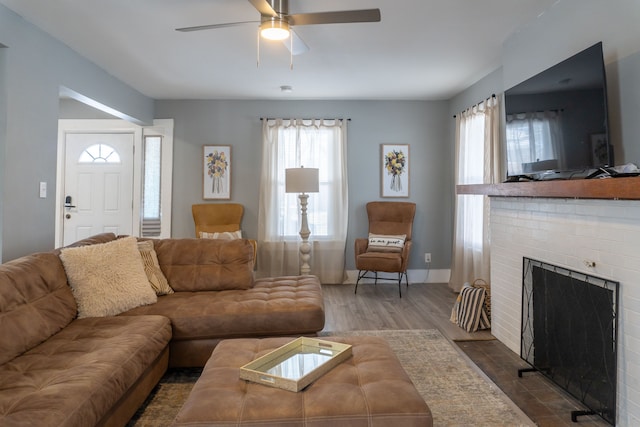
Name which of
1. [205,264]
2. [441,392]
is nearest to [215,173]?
[205,264]

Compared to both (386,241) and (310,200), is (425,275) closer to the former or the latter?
(386,241)

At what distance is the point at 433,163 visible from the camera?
5191mm

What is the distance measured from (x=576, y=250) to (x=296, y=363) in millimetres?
1716

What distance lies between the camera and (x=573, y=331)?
2.16m

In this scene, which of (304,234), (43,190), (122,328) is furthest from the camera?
(304,234)

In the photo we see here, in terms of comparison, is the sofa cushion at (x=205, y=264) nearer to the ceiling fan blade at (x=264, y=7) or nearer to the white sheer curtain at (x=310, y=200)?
the ceiling fan blade at (x=264, y=7)

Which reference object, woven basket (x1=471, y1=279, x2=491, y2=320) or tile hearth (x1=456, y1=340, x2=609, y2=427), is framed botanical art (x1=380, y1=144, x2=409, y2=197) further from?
tile hearth (x1=456, y1=340, x2=609, y2=427)

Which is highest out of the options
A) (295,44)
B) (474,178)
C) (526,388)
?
(295,44)

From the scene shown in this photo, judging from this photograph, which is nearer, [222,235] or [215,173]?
[222,235]

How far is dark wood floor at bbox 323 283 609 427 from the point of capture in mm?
2100

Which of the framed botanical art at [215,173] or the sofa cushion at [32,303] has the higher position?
the framed botanical art at [215,173]

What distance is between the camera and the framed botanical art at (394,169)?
16.9 feet

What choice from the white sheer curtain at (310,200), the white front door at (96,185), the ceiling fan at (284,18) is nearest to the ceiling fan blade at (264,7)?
the ceiling fan at (284,18)

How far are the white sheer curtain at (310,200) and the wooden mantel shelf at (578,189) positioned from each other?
250cm
